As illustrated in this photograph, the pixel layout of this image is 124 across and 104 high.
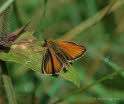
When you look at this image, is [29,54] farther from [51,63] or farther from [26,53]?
[51,63]

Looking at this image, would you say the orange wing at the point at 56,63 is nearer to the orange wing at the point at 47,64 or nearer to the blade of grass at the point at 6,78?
the orange wing at the point at 47,64

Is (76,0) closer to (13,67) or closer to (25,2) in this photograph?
(25,2)

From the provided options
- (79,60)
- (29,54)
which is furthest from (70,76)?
(79,60)

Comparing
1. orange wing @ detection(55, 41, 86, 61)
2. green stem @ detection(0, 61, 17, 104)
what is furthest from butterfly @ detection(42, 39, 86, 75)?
green stem @ detection(0, 61, 17, 104)

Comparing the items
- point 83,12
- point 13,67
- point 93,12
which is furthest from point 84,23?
point 13,67

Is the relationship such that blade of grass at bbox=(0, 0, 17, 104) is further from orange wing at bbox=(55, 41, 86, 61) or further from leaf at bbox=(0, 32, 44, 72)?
orange wing at bbox=(55, 41, 86, 61)
